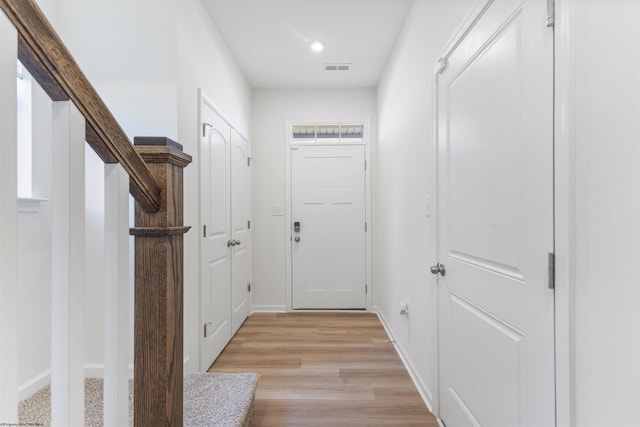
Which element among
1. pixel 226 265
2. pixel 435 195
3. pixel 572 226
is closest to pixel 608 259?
pixel 572 226

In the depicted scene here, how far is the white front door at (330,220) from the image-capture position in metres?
3.77

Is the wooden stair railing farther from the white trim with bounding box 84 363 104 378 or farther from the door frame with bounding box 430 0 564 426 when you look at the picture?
the white trim with bounding box 84 363 104 378

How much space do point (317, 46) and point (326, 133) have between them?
1.11 m

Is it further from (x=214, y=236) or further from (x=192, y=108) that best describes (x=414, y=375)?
(x=192, y=108)

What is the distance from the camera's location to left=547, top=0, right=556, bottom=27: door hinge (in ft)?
2.91

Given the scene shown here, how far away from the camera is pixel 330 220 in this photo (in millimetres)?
3766

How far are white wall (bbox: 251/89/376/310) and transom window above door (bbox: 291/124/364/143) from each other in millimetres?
106

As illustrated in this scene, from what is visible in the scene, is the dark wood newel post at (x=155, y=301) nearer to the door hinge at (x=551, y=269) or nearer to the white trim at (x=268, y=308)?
the door hinge at (x=551, y=269)

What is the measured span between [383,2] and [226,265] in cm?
239

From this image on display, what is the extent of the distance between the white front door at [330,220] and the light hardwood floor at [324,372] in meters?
0.44

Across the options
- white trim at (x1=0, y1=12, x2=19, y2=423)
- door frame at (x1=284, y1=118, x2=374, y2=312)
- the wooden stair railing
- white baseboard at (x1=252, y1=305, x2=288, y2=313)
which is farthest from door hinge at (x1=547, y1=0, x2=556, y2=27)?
white baseboard at (x1=252, y1=305, x2=288, y2=313)

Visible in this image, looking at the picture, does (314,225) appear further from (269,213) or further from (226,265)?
(226,265)

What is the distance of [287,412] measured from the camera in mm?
1866

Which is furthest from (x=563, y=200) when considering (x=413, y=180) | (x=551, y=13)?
(x=413, y=180)
